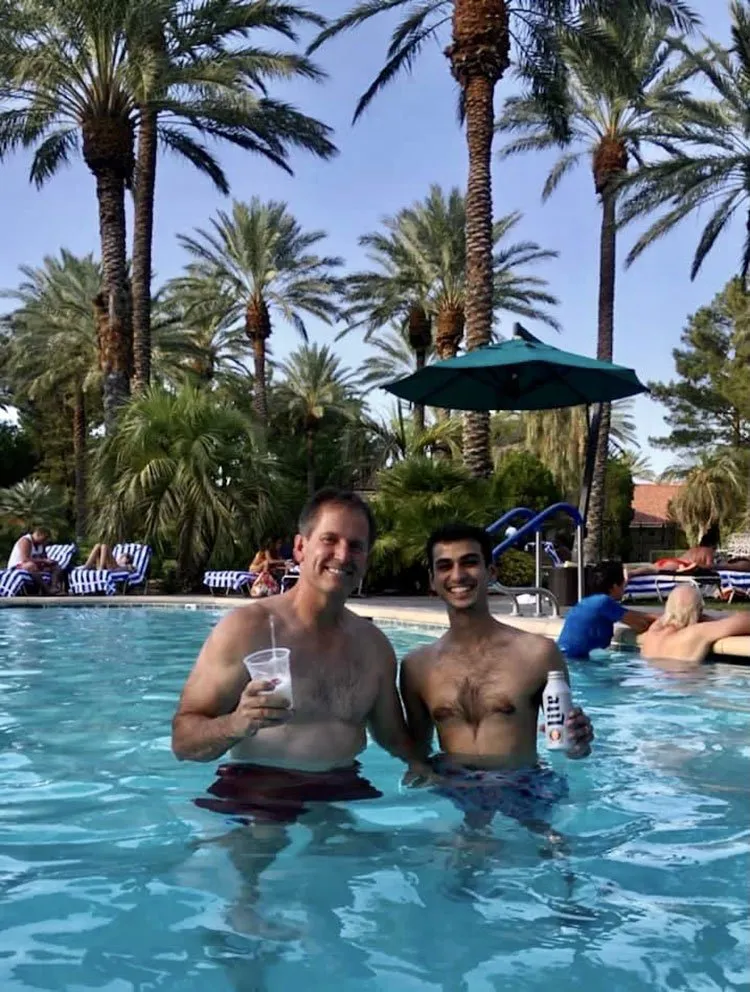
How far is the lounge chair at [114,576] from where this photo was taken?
1762 centimetres

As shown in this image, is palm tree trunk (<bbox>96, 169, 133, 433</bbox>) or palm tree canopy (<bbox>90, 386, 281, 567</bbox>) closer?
palm tree canopy (<bbox>90, 386, 281, 567</bbox>)

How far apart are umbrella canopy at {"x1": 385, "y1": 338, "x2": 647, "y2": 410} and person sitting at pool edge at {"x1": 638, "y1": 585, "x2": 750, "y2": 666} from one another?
3042 mm

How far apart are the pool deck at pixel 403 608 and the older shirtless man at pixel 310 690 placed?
16.5 ft

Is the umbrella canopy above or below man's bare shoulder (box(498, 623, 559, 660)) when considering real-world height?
above

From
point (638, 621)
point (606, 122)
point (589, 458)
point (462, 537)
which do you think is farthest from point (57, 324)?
point (462, 537)

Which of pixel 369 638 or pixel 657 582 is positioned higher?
pixel 369 638

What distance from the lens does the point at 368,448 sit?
40.5 metres

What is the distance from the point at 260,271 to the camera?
3512cm

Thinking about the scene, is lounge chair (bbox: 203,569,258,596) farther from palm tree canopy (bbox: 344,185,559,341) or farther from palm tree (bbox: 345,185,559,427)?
palm tree canopy (bbox: 344,185,559,341)

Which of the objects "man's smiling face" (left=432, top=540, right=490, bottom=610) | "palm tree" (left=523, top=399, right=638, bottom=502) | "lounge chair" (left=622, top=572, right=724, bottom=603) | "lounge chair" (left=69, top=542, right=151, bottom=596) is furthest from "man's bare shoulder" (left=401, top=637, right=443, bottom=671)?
"palm tree" (left=523, top=399, right=638, bottom=502)

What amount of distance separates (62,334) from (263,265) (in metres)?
7.14

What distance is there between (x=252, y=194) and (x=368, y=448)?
10.6 metres

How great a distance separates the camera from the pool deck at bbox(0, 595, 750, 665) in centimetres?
809

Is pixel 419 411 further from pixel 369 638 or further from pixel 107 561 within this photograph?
pixel 369 638
